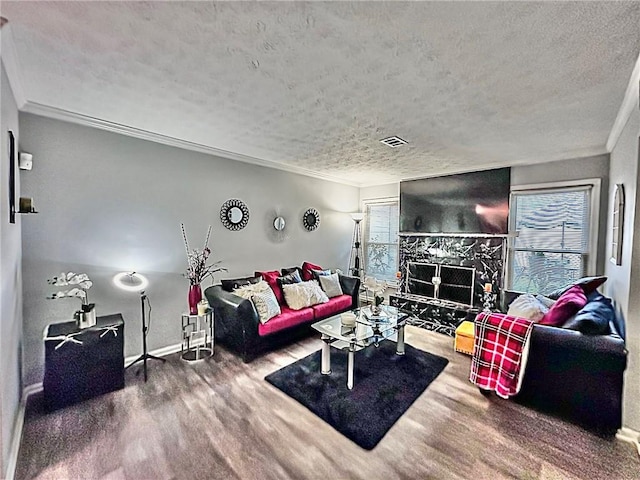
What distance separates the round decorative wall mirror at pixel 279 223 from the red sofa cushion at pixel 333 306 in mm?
1373

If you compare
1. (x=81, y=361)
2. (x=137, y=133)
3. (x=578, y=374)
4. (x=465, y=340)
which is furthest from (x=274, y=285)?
(x=578, y=374)

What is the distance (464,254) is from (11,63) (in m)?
5.27

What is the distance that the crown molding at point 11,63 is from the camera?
1.49 metres

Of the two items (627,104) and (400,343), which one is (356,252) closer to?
(400,343)

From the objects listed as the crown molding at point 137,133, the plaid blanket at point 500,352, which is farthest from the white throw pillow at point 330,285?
the plaid blanket at point 500,352

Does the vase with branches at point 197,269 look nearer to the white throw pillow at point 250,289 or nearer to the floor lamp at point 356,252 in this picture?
the white throw pillow at point 250,289

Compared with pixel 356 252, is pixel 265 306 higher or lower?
lower

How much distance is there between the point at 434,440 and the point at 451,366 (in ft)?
4.16

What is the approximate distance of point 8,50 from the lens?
162 cm

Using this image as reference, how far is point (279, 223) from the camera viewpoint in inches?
181

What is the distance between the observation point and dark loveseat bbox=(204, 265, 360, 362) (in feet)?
10.5

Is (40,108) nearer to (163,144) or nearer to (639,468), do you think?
(163,144)

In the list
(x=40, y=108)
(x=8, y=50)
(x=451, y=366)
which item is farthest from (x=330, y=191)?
(x=8, y=50)

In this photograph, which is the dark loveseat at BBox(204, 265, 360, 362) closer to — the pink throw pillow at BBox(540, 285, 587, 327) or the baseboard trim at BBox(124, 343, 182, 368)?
the baseboard trim at BBox(124, 343, 182, 368)
